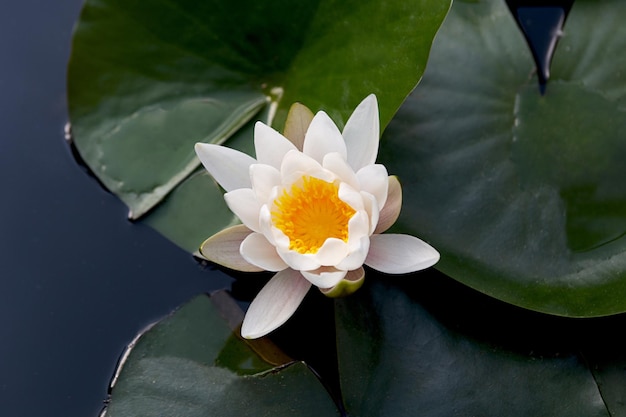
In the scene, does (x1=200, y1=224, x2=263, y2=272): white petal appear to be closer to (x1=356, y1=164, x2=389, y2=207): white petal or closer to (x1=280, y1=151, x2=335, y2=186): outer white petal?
(x1=280, y1=151, x2=335, y2=186): outer white petal

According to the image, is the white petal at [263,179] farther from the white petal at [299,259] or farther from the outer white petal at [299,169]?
the white petal at [299,259]

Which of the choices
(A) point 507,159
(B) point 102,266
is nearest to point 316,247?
(A) point 507,159

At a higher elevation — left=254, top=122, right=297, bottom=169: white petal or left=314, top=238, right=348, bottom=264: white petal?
left=254, top=122, right=297, bottom=169: white petal

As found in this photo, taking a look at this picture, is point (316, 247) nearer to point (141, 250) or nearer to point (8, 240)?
point (141, 250)

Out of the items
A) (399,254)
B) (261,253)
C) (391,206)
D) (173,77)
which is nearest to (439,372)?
(399,254)

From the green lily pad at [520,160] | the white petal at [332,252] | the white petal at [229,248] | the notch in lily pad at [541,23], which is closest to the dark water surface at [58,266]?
the white petal at [229,248]

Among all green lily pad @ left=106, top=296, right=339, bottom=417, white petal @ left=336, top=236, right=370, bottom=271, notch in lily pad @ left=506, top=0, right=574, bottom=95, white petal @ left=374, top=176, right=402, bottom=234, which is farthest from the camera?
notch in lily pad @ left=506, top=0, right=574, bottom=95

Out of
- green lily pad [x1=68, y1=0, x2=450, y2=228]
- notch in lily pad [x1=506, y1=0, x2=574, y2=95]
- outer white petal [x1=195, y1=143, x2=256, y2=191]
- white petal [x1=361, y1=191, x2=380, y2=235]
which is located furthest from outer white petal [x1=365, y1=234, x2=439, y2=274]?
notch in lily pad [x1=506, y1=0, x2=574, y2=95]
